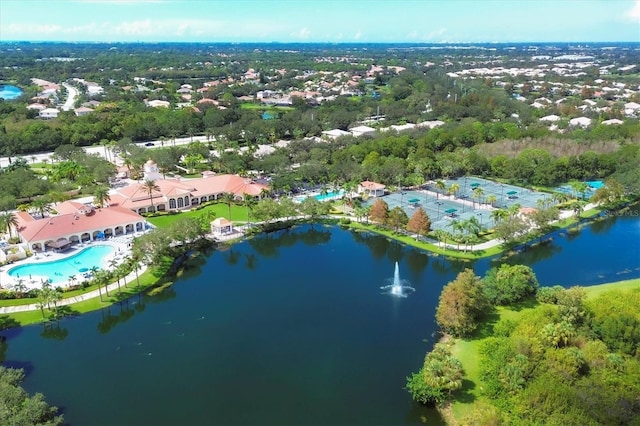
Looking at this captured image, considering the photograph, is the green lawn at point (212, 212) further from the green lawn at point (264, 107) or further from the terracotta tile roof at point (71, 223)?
the green lawn at point (264, 107)

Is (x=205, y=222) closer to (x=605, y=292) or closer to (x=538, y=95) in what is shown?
(x=605, y=292)

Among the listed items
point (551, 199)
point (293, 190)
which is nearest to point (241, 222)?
point (293, 190)

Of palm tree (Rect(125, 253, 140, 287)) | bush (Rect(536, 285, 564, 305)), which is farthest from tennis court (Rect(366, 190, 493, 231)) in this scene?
palm tree (Rect(125, 253, 140, 287))

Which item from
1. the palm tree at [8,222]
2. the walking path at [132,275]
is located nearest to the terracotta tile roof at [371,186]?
the walking path at [132,275]

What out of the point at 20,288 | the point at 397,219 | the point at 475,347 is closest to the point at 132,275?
the point at 20,288

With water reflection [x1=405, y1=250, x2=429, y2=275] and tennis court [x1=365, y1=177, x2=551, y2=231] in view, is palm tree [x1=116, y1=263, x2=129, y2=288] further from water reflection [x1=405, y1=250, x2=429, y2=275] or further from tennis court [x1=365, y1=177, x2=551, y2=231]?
tennis court [x1=365, y1=177, x2=551, y2=231]
